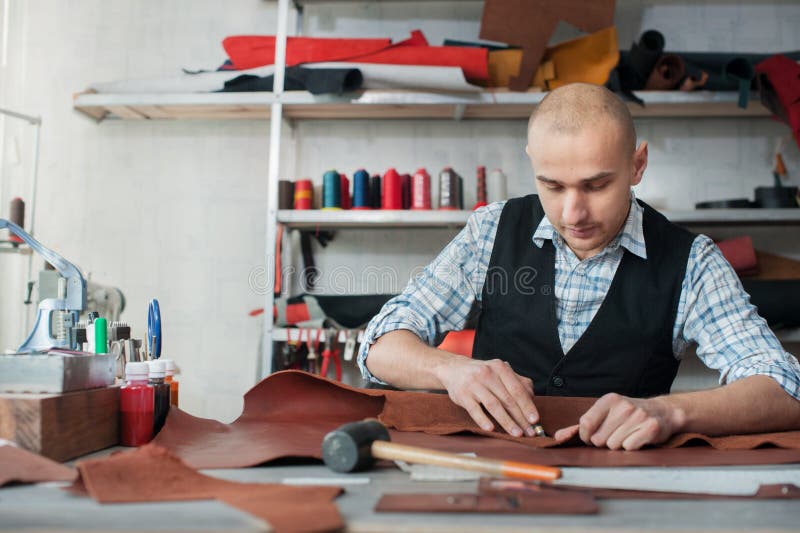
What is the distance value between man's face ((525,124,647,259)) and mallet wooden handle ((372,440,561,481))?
78 cm

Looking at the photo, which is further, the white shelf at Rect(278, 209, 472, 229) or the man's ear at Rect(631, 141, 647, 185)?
the white shelf at Rect(278, 209, 472, 229)

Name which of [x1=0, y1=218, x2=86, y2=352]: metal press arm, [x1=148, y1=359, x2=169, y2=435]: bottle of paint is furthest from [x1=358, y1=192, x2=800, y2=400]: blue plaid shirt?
[x1=0, y1=218, x2=86, y2=352]: metal press arm

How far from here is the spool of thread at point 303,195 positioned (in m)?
3.12

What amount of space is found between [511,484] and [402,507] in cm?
16

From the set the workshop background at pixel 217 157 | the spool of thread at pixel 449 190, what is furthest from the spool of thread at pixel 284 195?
the spool of thread at pixel 449 190

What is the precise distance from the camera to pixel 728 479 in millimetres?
868

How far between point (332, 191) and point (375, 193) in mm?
192

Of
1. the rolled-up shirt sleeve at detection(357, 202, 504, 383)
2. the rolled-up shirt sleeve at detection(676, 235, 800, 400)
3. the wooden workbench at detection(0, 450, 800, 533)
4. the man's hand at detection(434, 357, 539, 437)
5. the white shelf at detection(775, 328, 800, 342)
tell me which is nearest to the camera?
the wooden workbench at detection(0, 450, 800, 533)

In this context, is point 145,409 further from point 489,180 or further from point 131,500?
point 489,180

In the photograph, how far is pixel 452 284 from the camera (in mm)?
1865

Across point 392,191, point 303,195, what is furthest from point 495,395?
point 303,195

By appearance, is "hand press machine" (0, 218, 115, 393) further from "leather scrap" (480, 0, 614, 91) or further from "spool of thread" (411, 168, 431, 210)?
"leather scrap" (480, 0, 614, 91)

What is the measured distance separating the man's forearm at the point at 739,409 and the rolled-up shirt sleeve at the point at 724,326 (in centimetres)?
5

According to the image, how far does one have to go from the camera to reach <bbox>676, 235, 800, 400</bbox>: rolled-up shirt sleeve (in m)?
1.46
